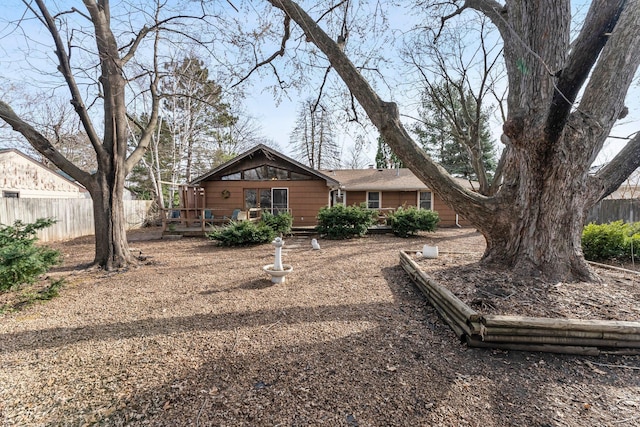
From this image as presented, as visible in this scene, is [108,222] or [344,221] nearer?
[108,222]

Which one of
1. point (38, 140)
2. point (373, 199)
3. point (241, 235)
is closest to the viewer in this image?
point (38, 140)

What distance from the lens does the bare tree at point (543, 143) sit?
3.39 metres

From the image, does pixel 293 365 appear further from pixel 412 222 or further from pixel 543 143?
pixel 412 222

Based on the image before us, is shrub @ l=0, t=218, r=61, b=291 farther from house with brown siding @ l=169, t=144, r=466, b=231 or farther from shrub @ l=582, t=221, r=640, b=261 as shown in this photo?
shrub @ l=582, t=221, r=640, b=261

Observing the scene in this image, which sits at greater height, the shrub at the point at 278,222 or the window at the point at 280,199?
the window at the point at 280,199

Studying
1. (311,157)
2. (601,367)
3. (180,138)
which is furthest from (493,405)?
(311,157)

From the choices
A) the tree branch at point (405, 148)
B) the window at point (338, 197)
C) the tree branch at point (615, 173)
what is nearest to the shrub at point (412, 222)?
the window at point (338, 197)

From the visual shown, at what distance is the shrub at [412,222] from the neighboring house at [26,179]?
18.9 metres

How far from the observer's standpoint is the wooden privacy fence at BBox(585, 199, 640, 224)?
1080cm

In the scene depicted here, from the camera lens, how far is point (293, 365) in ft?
7.83

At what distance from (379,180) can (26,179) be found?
19.5 m

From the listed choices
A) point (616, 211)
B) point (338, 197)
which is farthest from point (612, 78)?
point (338, 197)

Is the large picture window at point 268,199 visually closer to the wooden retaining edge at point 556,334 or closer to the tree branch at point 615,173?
the tree branch at point 615,173

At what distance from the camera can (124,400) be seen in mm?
1977
